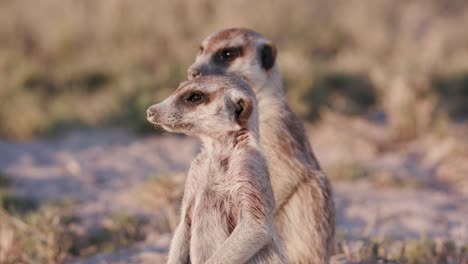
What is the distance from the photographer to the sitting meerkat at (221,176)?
101 inches

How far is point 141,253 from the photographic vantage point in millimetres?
4160

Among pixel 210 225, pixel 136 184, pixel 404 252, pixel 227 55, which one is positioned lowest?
pixel 210 225

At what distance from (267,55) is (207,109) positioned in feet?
4.46

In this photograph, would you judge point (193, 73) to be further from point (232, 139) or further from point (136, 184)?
point (136, 184)

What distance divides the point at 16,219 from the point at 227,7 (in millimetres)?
7790

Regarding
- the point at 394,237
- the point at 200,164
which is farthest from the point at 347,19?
the point at 200,164

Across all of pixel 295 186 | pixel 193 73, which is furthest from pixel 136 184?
pixel 295 186

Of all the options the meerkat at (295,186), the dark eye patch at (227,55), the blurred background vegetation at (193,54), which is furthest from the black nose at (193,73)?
the blurred background vegetation at (193,54)

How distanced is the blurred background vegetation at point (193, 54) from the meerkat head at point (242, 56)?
343 cm

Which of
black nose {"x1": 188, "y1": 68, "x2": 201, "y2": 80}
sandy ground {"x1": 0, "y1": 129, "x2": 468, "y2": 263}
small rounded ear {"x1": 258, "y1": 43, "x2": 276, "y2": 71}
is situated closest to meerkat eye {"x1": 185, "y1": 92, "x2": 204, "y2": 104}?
black nose {"x1": 188, "y1": 68, "x2": 201, "y2": 80}

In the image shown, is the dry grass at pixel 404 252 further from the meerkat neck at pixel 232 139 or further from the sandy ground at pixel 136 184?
the meerkat neck at pixel 232 139

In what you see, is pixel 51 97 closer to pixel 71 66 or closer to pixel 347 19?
pixel 71 66

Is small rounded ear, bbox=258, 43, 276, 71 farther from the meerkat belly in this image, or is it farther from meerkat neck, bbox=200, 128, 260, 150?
the meerkat belly

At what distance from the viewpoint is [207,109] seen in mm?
2846
